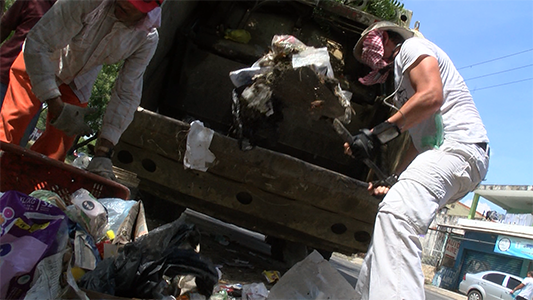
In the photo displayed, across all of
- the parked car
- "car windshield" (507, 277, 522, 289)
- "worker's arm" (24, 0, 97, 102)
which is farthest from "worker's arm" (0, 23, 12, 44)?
"car windshield" (507, 277, 522, 289)

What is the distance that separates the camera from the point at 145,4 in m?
1.99

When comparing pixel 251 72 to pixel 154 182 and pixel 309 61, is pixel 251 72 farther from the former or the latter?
pixel 154 182

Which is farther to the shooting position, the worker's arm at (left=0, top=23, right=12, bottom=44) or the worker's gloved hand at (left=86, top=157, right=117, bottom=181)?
the worker's arm at (left=0, top=23, right=12, bottom=44)

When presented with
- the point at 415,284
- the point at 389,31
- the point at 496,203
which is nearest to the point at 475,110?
the point at 389,31

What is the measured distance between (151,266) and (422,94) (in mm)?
1444

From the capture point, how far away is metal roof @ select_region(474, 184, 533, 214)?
2372cm

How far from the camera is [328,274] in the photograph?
2.09 meters

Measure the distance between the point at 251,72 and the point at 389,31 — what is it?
0.98 metres

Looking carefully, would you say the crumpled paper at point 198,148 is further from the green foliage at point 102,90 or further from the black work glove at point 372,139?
the green foliage at point 102,90

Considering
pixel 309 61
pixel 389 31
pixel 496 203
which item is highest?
pixel 389 31

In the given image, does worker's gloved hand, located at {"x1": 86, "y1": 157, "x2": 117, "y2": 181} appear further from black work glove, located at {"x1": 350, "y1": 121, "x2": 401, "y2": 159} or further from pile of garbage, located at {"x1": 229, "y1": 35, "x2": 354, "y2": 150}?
black work glove, located at {"x1": 350, "y1": 121, "x2": 401, "y2": 159}

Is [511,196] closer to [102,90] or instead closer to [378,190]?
[102,90]

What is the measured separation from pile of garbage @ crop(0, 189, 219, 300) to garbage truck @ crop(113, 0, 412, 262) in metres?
0.91

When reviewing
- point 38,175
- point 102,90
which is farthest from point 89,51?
point 102,90
